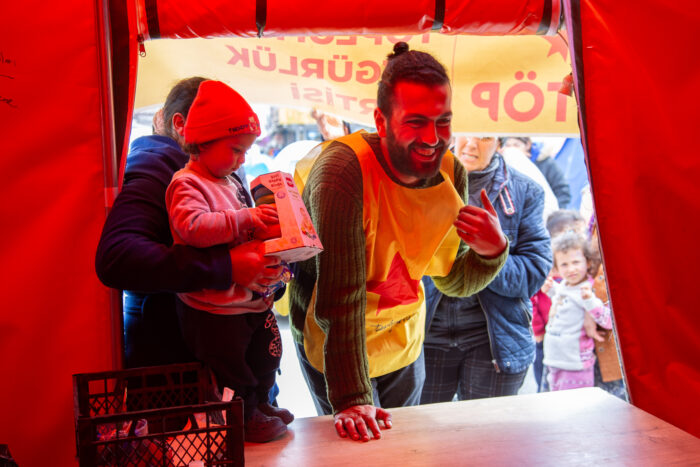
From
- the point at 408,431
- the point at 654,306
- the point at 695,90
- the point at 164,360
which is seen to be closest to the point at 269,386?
the point at 164,360

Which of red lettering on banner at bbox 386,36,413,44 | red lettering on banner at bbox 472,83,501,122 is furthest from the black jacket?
red lettering on banner at bbox 472,83,501,122

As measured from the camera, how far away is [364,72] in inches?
81.7

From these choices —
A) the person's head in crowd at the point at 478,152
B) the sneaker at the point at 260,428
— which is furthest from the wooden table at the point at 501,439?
the person's head in crowd at the point at 478,152

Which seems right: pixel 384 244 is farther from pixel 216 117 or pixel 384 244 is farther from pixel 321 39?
pixel 321 39

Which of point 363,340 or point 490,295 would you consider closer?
point 363,340

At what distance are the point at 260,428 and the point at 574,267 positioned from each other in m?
2.09

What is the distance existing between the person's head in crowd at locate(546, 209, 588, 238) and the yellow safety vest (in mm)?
1453

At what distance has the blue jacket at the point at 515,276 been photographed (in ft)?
7.80

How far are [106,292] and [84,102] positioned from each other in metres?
0.44

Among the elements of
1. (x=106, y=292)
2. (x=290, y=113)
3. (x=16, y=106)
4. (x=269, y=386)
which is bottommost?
(x=269, y=386)

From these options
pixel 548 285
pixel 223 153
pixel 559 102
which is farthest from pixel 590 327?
pixel 223 153

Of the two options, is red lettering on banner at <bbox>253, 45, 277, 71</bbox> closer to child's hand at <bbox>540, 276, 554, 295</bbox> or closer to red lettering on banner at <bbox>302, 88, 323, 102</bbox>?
red lettering on banner at <bbox>302, 88, 323, 102</bbox>

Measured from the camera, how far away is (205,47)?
1960 mm

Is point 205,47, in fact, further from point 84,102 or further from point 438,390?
point 438,390
